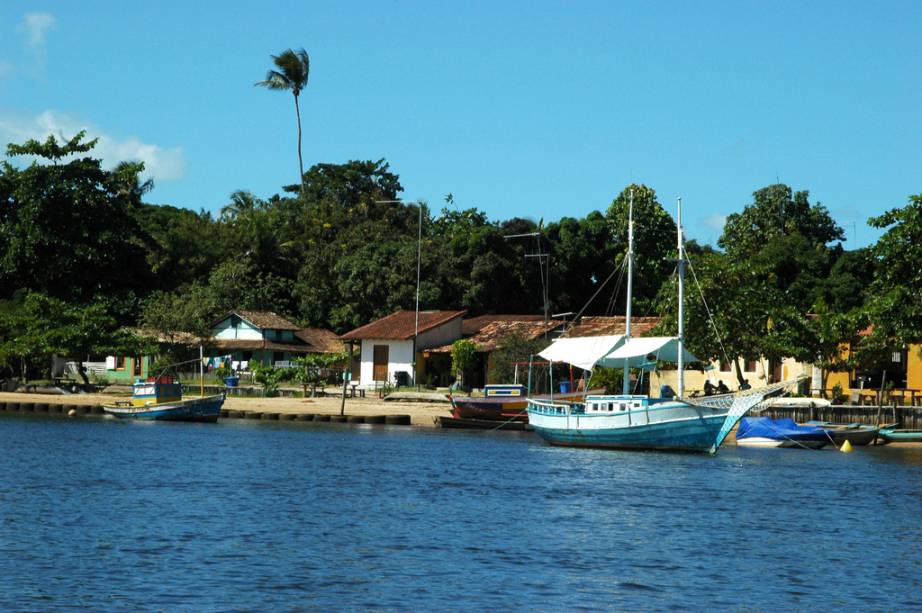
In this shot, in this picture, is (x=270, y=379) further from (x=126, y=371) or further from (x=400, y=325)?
(x=126, y=371)

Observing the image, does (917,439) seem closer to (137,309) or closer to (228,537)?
(228,537)

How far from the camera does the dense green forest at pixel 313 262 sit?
3167 inches

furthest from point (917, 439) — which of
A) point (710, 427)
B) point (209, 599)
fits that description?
point (209, 599)

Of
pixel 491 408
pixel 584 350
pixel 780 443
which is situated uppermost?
pixel 584 350

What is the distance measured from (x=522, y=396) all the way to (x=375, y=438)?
10.3 metres

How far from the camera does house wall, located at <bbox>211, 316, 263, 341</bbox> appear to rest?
296ft

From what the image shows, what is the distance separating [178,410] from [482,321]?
82.1 ft

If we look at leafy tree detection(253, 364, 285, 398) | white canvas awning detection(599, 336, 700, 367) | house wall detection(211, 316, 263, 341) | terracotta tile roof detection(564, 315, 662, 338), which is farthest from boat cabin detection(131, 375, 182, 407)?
white canvas awning detection(599, 336, 700, 367)

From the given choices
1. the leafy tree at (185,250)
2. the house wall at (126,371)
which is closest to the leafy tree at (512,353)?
the house wall at (126,371)

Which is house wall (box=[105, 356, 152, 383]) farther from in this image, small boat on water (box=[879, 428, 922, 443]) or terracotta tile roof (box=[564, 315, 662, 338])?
small boat on water (box=[879, 428, 922, 443])

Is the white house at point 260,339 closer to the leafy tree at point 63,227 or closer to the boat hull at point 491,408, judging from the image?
the leafy tree at point 63,227

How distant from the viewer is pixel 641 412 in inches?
2058

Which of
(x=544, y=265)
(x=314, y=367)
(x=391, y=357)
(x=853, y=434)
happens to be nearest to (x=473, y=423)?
(x=853, y=434)

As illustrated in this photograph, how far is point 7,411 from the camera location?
72.6m
